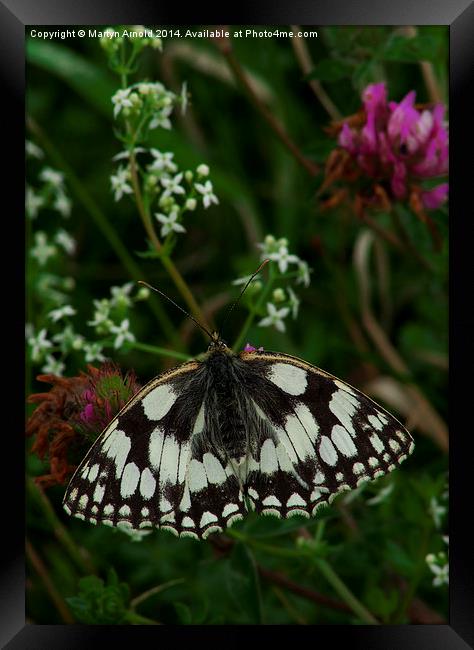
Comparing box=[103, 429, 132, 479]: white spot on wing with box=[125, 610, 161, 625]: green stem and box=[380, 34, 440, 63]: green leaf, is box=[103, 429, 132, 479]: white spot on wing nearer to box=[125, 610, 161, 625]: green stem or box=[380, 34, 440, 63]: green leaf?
box=[125, 610, 161, 625]: green stem

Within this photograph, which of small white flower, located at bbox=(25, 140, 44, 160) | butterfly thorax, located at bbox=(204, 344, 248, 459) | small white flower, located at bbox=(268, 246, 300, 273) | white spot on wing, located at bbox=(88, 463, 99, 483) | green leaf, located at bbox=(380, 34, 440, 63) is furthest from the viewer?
small white flower, located at bbox=(25, 140, 44, 160)

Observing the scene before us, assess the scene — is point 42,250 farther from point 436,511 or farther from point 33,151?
point 436,511

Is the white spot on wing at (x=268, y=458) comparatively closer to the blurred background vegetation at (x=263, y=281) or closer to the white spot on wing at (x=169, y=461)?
the white spot on wing at (x=169, y=461)

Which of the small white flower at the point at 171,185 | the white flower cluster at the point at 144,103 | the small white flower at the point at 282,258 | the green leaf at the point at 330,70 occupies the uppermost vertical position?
the green leaf at the point at 330,70

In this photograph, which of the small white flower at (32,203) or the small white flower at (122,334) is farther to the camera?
the small white flower at (32,203)

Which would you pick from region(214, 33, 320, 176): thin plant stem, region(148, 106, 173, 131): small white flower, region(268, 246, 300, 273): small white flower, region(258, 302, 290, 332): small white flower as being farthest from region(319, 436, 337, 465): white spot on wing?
region(214, 33, 320, 176): thin plant stem

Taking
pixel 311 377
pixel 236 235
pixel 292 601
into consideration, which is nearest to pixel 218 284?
pixel 236 235

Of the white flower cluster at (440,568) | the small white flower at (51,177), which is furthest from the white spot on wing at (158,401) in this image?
the small white flower at (51,177)
